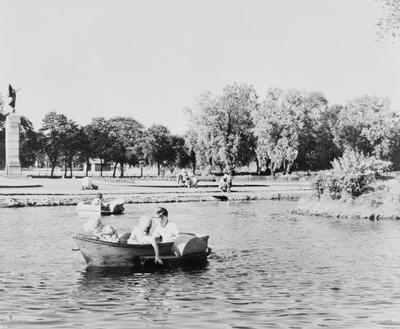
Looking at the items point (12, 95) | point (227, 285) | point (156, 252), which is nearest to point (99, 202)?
point (156, 252)

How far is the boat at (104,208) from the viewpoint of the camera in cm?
3925

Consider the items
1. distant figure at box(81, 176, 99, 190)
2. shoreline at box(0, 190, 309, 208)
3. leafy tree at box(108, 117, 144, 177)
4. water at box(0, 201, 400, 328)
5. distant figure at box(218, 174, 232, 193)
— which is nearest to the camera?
water at box(0, 201, 400, 328)

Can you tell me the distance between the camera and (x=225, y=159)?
95562mm

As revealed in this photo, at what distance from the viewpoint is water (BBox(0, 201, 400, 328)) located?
12234 mm

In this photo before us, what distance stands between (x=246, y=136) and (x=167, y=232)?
8147 centimetres

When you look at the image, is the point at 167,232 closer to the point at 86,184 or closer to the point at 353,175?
the point at 353,175

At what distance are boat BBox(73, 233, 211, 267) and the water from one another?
433 mm

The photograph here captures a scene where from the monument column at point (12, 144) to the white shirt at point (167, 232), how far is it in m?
61.8

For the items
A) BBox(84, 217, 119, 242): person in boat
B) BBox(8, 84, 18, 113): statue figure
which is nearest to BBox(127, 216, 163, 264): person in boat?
A: BBox(84, 217, 119, 242): person in boat

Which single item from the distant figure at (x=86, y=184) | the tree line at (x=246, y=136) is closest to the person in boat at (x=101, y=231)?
the distant figure at (x=86, y=184)

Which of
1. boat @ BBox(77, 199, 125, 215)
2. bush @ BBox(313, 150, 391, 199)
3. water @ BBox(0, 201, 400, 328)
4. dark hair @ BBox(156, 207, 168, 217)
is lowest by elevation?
water @ BBox(0, 201, 400, 328)

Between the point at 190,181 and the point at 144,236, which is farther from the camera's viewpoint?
the point at 190,181

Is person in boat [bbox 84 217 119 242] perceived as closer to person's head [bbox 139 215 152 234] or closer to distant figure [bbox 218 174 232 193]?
person's head [bbox 139 215 152 234]

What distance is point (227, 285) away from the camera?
53.2ft
